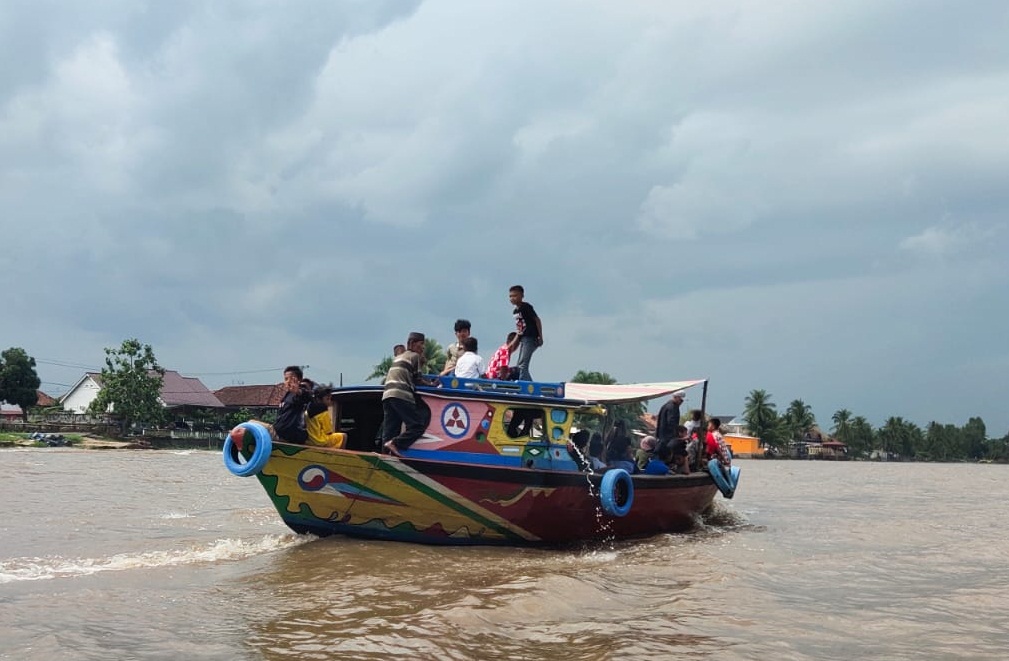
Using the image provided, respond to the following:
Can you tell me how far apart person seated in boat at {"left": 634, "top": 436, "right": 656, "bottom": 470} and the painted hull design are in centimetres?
264

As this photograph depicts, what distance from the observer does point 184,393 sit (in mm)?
64375

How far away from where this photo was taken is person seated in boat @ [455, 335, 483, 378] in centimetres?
1068

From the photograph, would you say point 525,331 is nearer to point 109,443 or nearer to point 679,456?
point 679,456

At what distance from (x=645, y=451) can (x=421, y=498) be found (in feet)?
15.3

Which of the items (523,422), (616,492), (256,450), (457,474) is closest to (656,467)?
(616,492)

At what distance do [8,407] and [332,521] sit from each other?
74.5 m

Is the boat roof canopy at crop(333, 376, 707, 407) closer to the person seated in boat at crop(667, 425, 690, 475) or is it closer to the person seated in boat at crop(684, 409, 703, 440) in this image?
the person seated in boat at crop(667, 425, 690, 475)

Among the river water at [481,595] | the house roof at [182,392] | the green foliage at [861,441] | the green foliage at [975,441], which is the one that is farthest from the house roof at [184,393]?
the green foliage at [975,441]

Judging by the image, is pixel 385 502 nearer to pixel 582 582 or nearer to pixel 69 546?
pixel 582 582

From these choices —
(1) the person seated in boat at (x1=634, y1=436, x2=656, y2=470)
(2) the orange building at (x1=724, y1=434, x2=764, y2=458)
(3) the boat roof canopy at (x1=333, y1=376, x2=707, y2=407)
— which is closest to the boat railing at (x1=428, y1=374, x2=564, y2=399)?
(3) the boat roof canopy at (x1=333, y1=376, x2=707, y2=407)

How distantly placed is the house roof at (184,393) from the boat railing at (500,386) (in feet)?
183

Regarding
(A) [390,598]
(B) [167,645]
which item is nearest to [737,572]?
(A) [390,598]

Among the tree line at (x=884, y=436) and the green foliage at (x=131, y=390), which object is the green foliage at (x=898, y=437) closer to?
the tree line at (x=884, y=436)

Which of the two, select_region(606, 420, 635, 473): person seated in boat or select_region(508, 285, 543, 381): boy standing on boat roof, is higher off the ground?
select_region(508, 285, 543, 381): boy standing on boat roof
